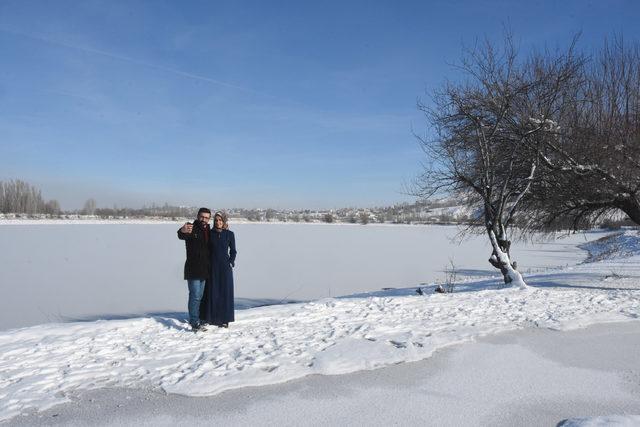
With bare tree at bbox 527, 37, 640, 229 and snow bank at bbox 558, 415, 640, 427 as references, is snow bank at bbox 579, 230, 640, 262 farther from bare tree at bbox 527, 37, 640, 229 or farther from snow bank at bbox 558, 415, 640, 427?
snow bank at bbox 558, 415, 640, 427

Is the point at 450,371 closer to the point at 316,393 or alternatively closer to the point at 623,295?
the point at 316,393

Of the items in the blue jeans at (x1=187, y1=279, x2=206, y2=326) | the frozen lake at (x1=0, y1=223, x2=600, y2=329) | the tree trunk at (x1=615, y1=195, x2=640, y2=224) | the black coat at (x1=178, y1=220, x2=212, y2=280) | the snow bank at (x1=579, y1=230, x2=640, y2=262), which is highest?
the tree trunk at (x1=615, y1=195, x2=640, y2=224)

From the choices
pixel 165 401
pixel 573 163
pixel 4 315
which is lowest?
pixel 4 315

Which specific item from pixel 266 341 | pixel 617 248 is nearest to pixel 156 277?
pixel 266 341

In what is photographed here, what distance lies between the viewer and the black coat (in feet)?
20.7

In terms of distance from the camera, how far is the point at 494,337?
5723 mm

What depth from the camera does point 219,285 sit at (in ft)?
21.1

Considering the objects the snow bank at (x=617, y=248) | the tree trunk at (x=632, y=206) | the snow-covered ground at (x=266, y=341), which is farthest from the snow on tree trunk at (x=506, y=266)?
the snow bank at (x=617, y=248)

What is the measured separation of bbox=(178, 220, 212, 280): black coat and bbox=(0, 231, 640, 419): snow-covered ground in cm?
79

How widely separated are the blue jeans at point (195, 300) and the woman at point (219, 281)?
13 cm

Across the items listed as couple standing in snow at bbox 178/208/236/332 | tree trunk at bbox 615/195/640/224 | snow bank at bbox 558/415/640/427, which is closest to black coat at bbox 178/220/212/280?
couple standing in snow at bbox 178/208/236/332

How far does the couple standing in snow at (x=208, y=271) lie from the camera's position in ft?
20.6

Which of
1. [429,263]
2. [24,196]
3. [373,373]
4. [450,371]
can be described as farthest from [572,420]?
[24,196]

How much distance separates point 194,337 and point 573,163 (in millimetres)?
7985
